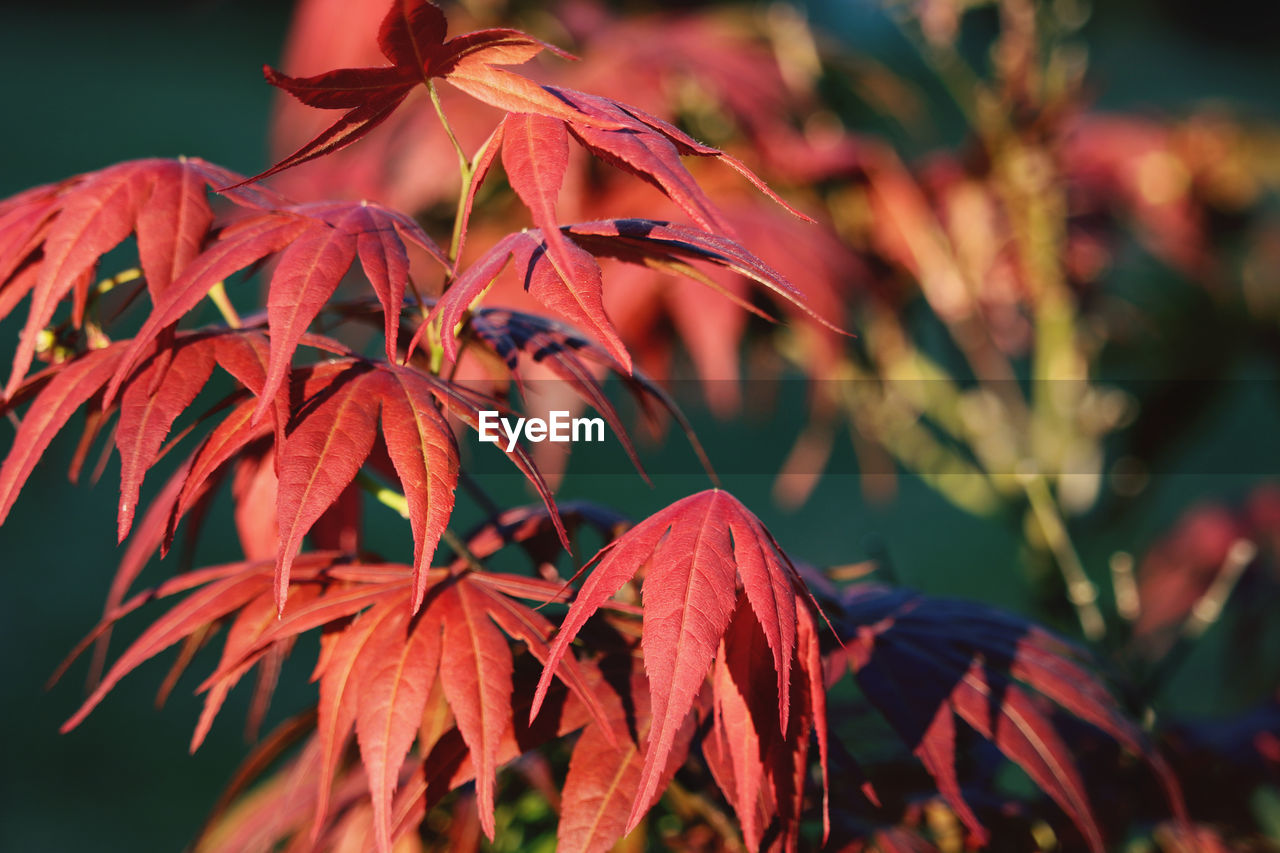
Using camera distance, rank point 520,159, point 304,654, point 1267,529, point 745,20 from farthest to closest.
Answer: point 304,654
point 1267,529
point 745,20
point 520,159

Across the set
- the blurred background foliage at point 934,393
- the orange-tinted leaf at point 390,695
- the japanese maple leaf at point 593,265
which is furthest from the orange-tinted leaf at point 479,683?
the blurred background foliage at point 934,393

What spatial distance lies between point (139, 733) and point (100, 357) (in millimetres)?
2285

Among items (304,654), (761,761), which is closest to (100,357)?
(761,761)

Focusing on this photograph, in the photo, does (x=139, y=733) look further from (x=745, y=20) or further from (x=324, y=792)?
(x=324, y=792)

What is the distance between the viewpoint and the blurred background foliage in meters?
1.22

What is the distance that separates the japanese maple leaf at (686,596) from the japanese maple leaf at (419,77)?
6.4 inches

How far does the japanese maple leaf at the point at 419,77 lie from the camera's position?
380 mm

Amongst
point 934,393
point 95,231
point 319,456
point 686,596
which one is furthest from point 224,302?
point 934,393

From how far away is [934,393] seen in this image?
53.7 inches

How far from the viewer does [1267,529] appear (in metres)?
1.56

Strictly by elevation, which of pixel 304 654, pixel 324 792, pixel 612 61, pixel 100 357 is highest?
pixel 612 61

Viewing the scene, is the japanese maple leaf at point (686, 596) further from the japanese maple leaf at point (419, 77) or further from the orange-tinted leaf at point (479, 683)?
the japanese maple leaf at point (419, 77)

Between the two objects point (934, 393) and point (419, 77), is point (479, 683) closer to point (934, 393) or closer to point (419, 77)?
point (419, 77)

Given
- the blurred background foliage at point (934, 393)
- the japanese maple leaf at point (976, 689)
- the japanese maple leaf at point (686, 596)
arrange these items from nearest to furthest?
the japanese maple leaf at point (686, 596) < the japanese maple leaf at point (976, 689) < the blurred background foliage at point (934, 393)
